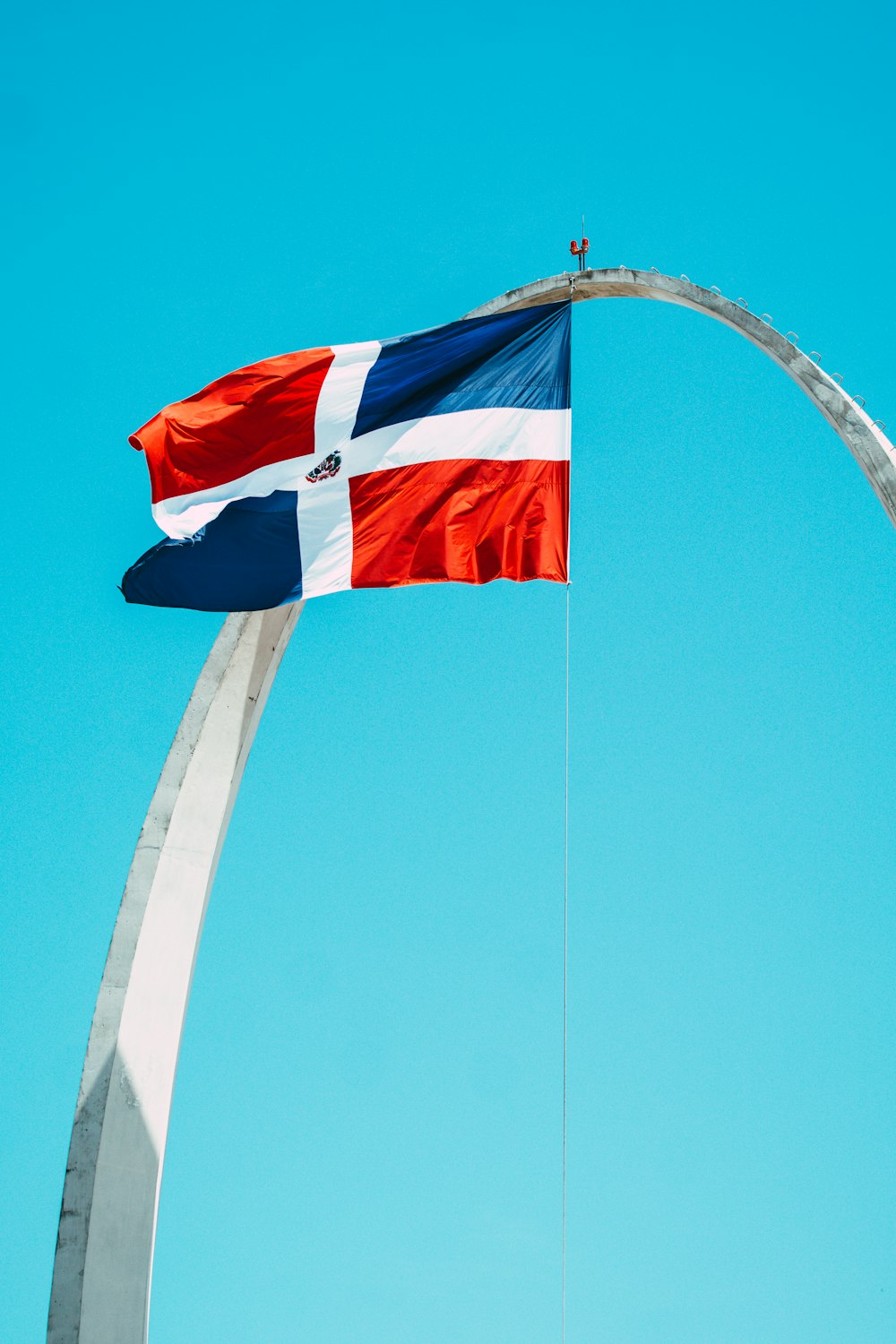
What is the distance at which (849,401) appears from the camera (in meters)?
14.7

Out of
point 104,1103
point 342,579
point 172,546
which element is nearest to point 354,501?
point 342,579

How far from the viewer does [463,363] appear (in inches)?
668

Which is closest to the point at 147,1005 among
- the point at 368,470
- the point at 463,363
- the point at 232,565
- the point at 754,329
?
the point at 232,565

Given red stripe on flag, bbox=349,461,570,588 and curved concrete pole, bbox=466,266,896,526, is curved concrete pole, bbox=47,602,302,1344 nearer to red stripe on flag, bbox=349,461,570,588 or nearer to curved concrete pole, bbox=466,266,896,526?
red stripe on flag, bbox=349,461,570,588

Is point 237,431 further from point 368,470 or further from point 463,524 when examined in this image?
point 463,524

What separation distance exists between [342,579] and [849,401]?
16.5ft

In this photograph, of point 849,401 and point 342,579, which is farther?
point 342,579

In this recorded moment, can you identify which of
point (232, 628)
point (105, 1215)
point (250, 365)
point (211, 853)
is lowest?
point (105, 1215)

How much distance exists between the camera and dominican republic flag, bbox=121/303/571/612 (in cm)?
1614

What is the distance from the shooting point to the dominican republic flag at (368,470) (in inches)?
635

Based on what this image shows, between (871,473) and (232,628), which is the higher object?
(871,473)

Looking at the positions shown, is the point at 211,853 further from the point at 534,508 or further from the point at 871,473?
the point at 871,473

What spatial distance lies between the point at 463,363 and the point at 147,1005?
23.2ft

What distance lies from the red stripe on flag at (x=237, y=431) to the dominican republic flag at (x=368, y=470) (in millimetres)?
18
